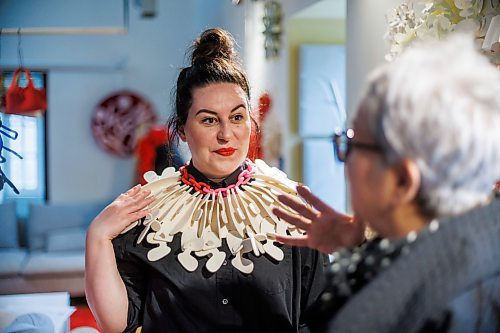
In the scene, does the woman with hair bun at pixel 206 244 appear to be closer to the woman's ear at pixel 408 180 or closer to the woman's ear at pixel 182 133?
the woman's ear at pixel 182 133

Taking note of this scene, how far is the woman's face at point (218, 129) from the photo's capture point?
174 cm

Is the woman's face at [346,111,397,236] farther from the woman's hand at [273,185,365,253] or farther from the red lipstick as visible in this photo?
the red lipstick

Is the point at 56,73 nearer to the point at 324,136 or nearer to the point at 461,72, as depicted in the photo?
the point at 324,136

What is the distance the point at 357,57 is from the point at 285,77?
A: 1813mm

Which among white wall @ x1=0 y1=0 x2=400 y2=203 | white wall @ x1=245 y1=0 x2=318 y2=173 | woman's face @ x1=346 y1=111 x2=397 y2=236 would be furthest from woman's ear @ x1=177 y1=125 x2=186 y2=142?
white wall @ x1=0 y1=0 x2=400 y2=203

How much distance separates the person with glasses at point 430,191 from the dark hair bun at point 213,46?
35.0 inches

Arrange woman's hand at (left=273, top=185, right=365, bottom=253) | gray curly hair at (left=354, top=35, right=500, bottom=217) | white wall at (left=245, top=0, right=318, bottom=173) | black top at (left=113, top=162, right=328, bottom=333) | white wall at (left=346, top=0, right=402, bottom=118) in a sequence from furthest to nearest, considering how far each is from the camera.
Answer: white wall at (left=245, top=0, right=318, bottom=173), white wall at (left=346, top=0, right=402, bottom=118), black top at (left=113, top=162, right=328, bottom=333), woman's hand at (left=273, top=185, right=365, bottom=253), gray curly hair at (left=354, top=35, right=500, bottom=217)

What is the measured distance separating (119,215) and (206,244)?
22cm

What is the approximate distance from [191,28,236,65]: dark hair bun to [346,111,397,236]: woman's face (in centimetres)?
87

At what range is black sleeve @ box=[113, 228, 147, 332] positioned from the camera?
1.72 m

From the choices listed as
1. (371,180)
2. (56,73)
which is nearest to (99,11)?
(56,73)

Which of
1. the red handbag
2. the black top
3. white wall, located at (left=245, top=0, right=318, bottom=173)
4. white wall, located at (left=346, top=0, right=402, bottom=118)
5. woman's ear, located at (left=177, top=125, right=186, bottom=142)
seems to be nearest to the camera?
the black top

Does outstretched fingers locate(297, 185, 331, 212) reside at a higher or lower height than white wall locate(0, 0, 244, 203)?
lower

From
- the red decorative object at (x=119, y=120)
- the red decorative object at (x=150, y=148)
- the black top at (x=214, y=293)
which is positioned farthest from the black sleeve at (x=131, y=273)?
the red decorative object at (x=119, y=120)
